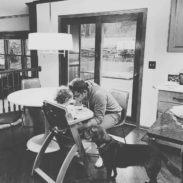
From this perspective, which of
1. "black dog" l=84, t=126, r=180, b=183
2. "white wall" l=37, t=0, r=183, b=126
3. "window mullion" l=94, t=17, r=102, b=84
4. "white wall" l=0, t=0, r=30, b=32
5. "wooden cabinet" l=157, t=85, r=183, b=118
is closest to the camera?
"black dog" l=84, t=126, r=180, b=183

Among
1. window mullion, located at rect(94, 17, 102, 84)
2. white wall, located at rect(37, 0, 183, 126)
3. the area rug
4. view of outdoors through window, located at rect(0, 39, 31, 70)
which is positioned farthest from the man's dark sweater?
view of outdoors through window, located at rect(0, 39, 31, 70)

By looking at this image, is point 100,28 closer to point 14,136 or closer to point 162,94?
point 162,94

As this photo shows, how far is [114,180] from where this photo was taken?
2.13 metres

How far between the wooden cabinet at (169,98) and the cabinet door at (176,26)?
0.57 meters

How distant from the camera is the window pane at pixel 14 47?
6.16 metres

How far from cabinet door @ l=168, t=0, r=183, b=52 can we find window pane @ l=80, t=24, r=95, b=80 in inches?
66.5

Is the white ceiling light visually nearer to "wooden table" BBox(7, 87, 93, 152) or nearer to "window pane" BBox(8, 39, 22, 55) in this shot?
"wooden table" BBox(7, 87, 93, 152)

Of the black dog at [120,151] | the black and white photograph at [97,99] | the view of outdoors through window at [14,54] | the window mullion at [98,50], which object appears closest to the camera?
the black dog at [120,151]

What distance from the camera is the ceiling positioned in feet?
14.6

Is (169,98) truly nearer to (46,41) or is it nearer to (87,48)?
(46,41)

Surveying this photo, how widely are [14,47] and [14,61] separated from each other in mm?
409

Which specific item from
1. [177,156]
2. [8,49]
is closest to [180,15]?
[177,156]

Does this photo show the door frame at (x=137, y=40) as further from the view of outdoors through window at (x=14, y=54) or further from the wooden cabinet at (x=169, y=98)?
the view of outdoors through window at (x=14, y=54)

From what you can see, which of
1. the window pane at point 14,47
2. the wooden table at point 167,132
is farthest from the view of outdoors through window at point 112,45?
the wooden table at point 167,132
